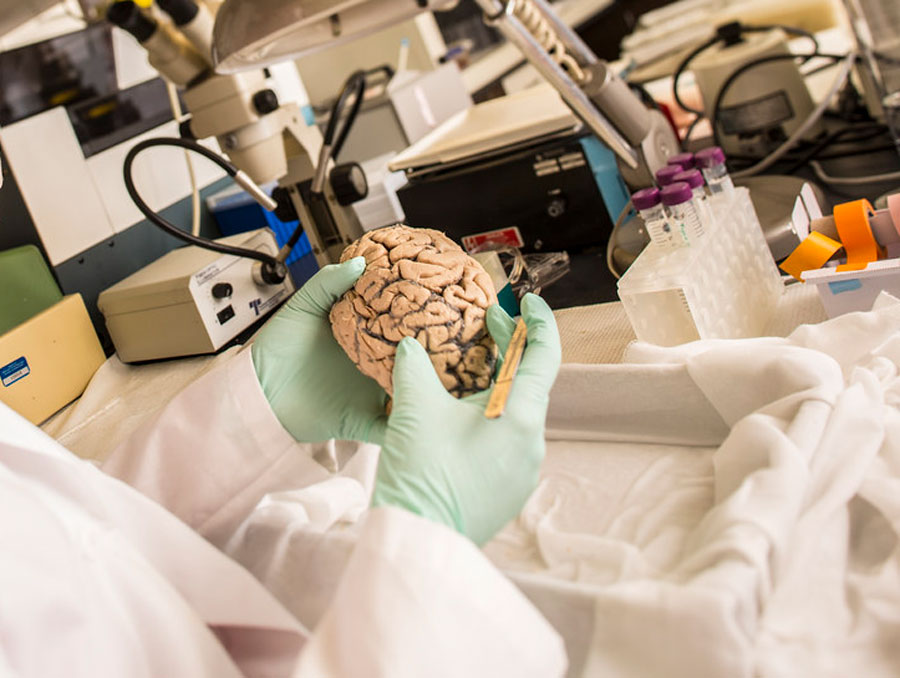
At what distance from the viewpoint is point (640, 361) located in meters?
1.20

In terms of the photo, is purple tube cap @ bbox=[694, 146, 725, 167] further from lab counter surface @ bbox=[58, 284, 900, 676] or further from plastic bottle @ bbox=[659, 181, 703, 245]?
lab counter surface @ bbox=[58, 284, 900, 676]

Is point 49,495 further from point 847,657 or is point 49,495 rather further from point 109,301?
point 109,301

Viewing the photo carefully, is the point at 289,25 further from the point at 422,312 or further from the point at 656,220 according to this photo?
the point at 656,220

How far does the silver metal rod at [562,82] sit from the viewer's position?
4.78 ft

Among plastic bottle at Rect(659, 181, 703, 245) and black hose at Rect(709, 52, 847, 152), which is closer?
plastic bottle at Rect(659, 181, 703, 245)

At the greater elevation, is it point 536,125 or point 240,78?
point 240,78

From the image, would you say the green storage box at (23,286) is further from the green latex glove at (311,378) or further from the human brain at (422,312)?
the human brain at (422,312)

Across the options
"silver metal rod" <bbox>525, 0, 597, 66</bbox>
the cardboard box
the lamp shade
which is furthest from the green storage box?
"silver metal rod" <bbox>525, 0, 597, 66</bbox>

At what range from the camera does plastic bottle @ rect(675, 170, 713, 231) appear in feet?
4.59

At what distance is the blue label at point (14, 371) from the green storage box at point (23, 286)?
131 mm

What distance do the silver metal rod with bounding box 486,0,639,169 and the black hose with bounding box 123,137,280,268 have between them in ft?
2.29

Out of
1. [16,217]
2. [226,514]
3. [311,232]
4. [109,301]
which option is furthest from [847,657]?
[16,217]

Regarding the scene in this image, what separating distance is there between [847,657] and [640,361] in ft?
1.82

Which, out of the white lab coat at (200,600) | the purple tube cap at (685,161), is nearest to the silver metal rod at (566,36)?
the purple tube cap at (685,161)
